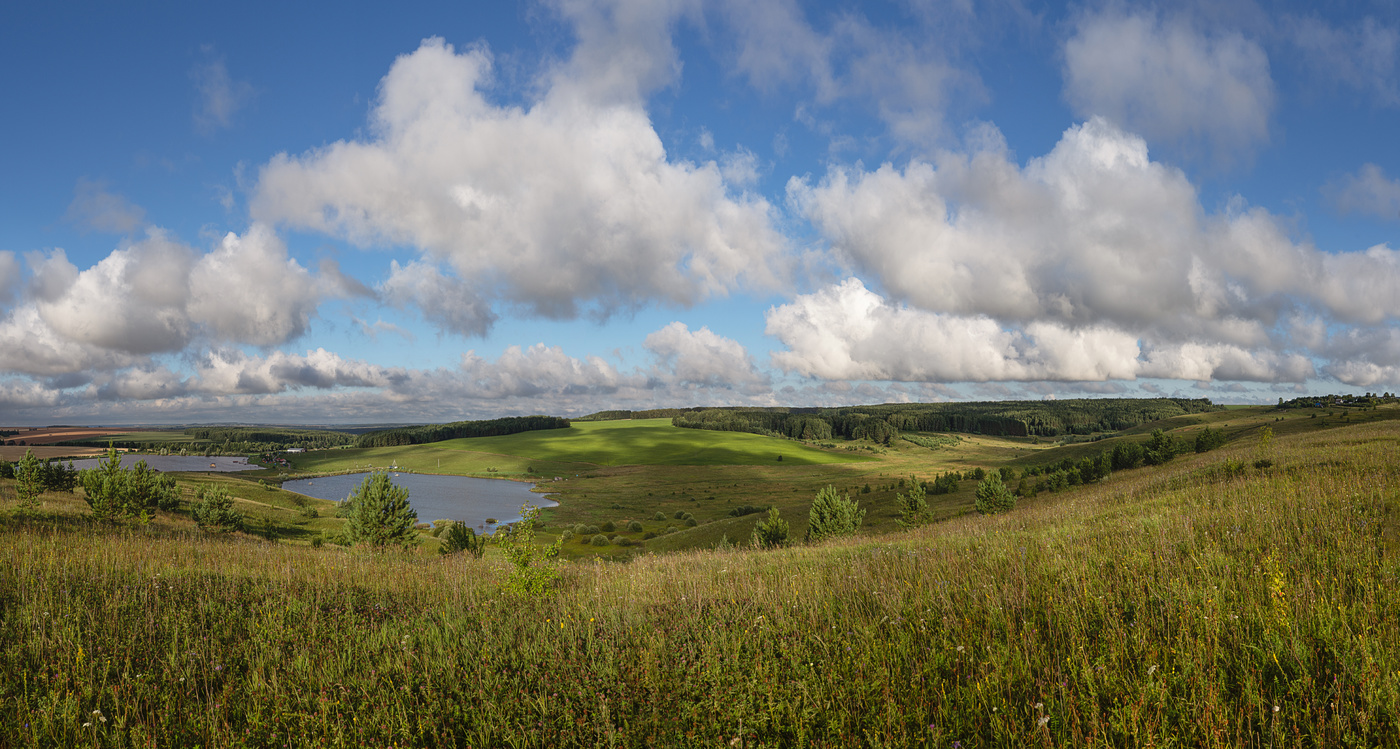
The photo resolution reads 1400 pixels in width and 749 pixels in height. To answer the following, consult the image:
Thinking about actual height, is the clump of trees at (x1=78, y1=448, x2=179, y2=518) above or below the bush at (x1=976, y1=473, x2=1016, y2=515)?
above

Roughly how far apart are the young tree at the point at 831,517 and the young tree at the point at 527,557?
100ft

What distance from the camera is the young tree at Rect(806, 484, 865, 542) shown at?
39.0 metres

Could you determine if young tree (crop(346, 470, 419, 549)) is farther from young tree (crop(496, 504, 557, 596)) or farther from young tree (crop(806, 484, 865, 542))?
young tree (crop(496, 504, 557, 596))

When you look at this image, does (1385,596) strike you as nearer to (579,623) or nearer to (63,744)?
(579,623)

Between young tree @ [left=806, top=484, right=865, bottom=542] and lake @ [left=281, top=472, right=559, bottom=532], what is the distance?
62.0m

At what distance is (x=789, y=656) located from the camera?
4609 mm

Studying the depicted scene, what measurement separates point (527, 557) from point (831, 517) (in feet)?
112

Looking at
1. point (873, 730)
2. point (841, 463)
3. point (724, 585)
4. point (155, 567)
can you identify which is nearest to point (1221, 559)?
point (873, 730)

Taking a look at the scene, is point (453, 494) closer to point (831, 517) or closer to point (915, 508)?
point (831, 517)

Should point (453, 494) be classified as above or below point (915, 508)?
below

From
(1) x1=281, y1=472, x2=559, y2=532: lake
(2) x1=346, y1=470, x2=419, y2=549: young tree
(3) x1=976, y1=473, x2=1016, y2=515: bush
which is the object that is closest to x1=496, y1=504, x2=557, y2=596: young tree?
(2) x1=346, y1=470, x2=419, y2=549: young tree

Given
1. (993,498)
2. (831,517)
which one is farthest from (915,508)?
(831,517)

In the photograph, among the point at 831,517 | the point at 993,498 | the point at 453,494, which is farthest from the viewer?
the point at 453,494

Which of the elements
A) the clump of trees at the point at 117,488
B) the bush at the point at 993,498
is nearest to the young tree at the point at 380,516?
the clump of trees at the point at 117,488
